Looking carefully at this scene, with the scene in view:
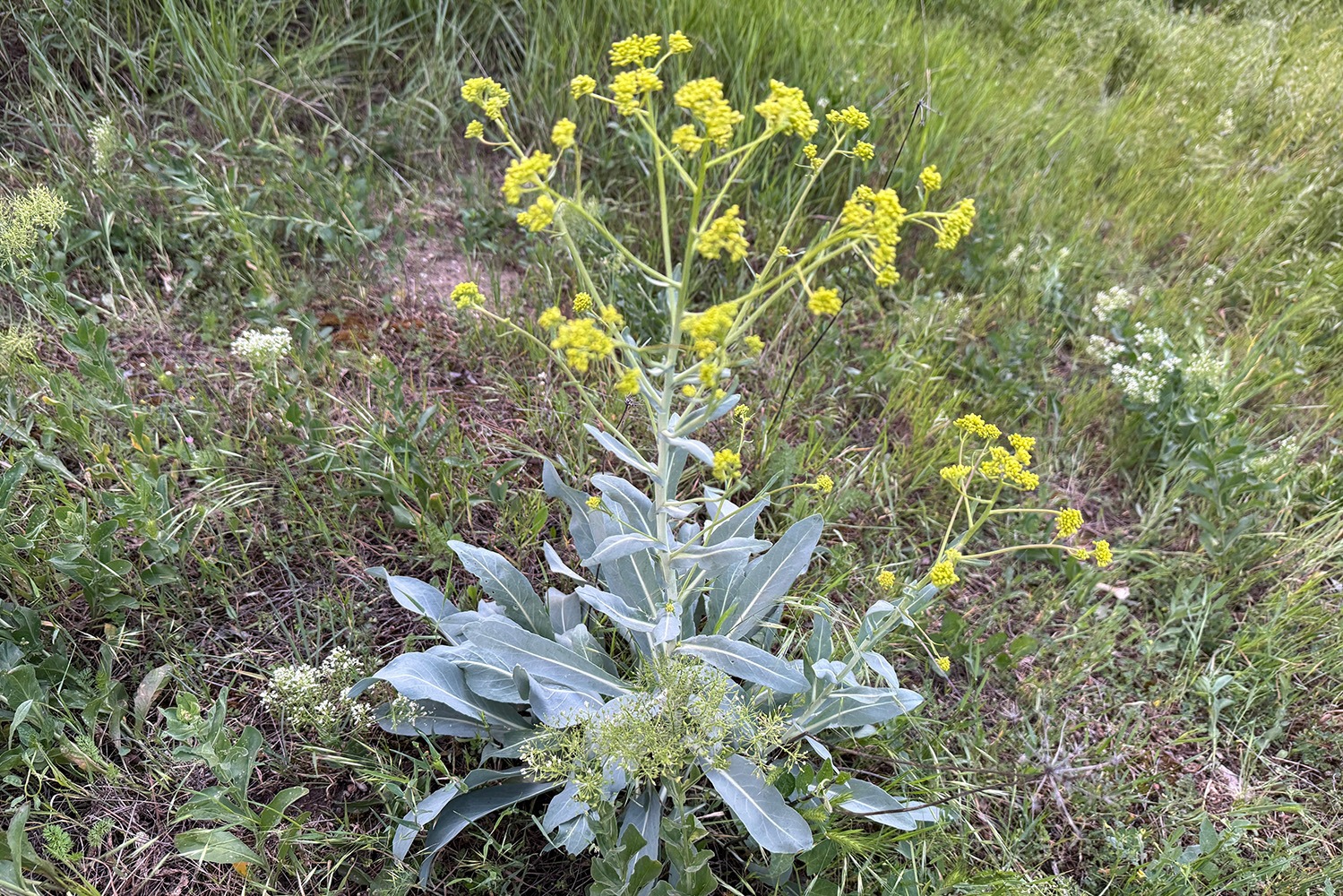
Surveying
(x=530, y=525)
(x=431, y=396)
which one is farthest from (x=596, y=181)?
(x=530, y=525)

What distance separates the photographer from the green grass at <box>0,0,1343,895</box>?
6.25ft

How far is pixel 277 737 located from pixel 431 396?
46.9 inches

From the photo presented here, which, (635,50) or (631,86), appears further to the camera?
(635,50)

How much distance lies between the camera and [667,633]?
160 cm

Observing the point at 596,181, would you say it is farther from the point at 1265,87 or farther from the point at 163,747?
the point at 1265,87

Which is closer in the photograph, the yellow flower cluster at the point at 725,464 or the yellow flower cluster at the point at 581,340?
the yellow flower cluster at the point at 581,340

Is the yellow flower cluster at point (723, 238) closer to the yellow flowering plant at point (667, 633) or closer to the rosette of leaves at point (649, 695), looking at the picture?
the yellow flowering plant at point (667, 633)

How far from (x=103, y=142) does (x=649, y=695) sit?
8.99ft

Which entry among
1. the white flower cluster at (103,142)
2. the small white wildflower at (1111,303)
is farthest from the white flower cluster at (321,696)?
the small white wildflower at (1111,303)

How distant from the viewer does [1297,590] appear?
255 cm

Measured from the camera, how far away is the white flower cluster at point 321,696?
180 centimetres

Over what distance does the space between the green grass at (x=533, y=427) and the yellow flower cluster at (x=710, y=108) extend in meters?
1.31

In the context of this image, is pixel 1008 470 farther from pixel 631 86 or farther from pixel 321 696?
pixel 321 696

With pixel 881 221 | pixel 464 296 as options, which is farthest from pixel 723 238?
pixel 464 296
